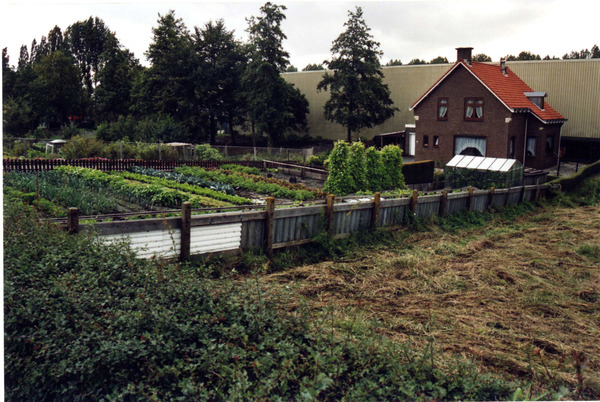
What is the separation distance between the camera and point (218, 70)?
4784 cm

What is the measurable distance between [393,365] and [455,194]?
13.7 metres

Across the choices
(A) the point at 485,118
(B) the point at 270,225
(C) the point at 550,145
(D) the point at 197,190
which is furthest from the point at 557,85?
(B) the point at 270,225

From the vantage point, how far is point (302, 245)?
13562 millimetres

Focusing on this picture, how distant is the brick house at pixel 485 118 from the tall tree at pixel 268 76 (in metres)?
13.2

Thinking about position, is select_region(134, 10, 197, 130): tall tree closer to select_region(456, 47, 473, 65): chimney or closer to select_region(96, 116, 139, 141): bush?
select_region(96, 116, 139, 141): bush

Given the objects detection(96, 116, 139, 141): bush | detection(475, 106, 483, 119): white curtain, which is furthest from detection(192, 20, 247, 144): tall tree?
detection(475, 106, 483, 119): white curtain

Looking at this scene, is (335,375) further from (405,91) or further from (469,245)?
(405,91)

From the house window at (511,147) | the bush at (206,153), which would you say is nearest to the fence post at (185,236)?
the bush at (206,153)

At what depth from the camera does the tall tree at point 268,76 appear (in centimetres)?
4378

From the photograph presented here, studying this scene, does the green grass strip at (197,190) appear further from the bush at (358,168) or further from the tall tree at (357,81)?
the tall tree at (357,81)

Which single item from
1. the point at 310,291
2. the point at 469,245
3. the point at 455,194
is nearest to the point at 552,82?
the point at 455,194

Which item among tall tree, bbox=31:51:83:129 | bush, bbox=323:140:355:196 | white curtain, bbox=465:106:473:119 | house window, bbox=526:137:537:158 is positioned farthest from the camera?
tall tree, bbox=31:51:83:129

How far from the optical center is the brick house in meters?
33.1

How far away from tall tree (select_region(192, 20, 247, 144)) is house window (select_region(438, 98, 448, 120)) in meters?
19.0
